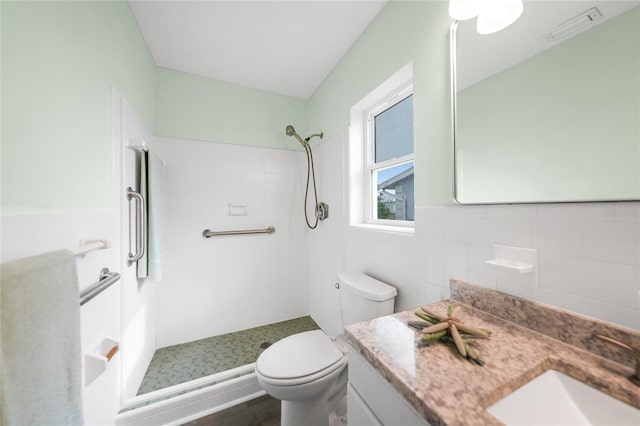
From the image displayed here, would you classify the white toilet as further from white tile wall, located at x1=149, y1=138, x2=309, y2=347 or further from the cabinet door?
white tile wall, located at x1=149, y1=138, x2=309, y2=347

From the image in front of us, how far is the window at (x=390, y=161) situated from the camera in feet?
4.40

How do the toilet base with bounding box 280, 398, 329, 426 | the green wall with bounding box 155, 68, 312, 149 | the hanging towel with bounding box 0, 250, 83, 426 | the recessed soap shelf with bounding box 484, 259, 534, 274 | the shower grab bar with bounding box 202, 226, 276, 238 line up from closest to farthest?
the hanging towel with bounding box 0, 250, 83, 426, the recessed soap shelf with bounding box 484, 259, 534, 274, the toilet base with bounding box 280, 398, 329, 426, the green wall with bounding box 155, 68, 312, 149, the shower grab bar with bounding box 202, 226, 276, 238

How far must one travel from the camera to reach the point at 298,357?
1.14 m

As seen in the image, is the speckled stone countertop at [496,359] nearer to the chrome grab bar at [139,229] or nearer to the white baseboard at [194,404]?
the white baseboard at [194,404]

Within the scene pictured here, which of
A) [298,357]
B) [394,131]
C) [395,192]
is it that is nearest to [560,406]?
[298,357]

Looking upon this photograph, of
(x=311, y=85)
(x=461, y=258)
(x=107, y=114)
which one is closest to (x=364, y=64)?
(x=311, y=85)

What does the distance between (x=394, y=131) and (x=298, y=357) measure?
1.45 metres

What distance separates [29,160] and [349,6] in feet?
5.18

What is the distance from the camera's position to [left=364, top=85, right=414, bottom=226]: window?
1340 millimetres

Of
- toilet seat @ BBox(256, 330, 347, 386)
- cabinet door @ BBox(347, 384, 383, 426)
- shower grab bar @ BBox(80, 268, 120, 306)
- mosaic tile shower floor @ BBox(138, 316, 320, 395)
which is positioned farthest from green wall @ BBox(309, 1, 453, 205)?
mosaic tile shower floor @ BBox(138, 316, 320, 395)

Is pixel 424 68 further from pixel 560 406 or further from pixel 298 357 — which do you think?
pixel 298 357

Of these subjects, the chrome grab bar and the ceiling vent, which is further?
the chrome grab bar

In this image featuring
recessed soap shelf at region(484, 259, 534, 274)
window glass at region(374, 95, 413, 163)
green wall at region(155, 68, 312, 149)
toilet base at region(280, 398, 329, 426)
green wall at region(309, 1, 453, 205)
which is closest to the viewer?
recessed soap shelf at region(484, 259, 534, 274)

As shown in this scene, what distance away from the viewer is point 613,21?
562mm
